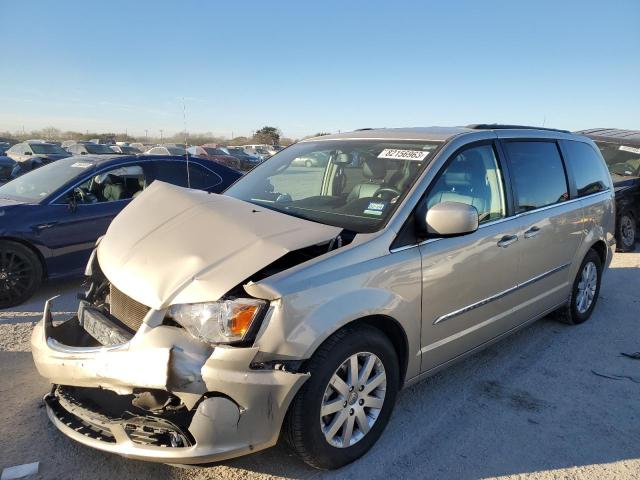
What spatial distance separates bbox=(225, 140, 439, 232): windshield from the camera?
9.68ft

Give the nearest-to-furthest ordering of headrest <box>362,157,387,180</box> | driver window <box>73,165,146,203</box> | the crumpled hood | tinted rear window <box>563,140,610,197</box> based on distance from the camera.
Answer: the crumpled hood, headrest <box>362,157,387,180</box>, tinted rear window <box>563,140,610,197</box>, driver window <box>73,165,146,203</box>

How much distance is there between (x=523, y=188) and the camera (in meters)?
3.67

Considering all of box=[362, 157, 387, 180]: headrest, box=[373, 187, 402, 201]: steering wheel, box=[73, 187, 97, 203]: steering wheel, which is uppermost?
box=[362, 157, 387, 180]: headrest

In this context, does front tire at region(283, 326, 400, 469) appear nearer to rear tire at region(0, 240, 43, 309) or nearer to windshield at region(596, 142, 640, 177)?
rear tire at region(0, 240, 43, 309)

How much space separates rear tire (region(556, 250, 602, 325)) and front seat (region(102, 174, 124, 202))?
16.5 feet

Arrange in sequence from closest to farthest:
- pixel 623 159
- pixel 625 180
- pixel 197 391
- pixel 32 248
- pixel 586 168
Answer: pixel 197 391 → pixel 586 168 → pixel 32 248 → pixel 625 180 → pixel 623 159

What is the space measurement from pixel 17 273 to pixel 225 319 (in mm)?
3891

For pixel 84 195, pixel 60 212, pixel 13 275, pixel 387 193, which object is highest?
pixel 387 193

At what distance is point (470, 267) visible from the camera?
308 cm

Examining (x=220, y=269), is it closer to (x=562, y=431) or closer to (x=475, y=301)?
(x=475, y=301)

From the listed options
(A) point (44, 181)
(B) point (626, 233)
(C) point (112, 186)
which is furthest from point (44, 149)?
(B) point (626, 233)

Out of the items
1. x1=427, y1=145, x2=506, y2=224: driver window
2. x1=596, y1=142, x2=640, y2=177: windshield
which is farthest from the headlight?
x1=596, y1=142, x2=640, y2=177: windshield

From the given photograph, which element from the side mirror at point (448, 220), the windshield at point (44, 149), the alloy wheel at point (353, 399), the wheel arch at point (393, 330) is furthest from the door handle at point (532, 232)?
the windshield at point (44, 149)

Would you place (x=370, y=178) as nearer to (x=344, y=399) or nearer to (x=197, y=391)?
(x=344, y=399)
